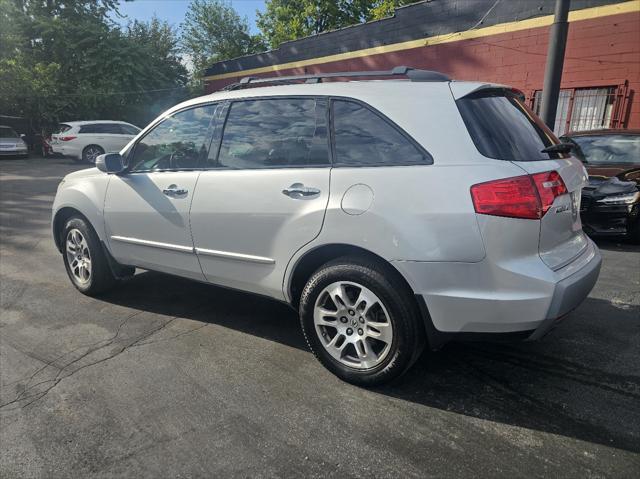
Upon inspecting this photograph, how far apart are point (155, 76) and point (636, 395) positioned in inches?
1089

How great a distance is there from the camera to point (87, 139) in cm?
1778

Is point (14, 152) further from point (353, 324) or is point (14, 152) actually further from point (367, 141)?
point (353, 324)

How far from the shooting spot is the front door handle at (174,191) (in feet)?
11.4

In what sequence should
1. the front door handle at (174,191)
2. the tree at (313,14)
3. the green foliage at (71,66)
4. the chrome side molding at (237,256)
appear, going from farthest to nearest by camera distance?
1. the tree at (313,14)
2. the green foliage at (71,66)
3. the front door handle at (174,191)
4. the chrome side molding at (237,256)

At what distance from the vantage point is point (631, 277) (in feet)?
15.6

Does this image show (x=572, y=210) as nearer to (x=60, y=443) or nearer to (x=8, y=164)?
(x=60, y=443)

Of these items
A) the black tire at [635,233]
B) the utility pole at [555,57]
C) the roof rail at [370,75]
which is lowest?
the black tire at [635,233]

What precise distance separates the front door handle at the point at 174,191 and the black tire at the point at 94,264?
3.67 ft

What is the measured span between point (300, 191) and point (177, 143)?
1383 mm

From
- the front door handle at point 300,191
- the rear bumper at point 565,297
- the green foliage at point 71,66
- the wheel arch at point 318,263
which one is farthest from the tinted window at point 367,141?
the green foliage at point 71,66

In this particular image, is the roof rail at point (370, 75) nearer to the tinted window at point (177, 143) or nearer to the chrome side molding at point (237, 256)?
the tinted window at point (177, 143)

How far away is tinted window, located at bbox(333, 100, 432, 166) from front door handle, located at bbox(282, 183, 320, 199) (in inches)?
9.3

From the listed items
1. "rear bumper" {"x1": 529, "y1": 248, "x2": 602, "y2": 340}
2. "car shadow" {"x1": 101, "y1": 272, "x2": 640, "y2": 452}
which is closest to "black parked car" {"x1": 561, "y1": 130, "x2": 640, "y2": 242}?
"car shadow" {"x1": 101, "y1": 272, "x2": 640, "y2": 452}

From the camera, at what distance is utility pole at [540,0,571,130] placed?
741cm
